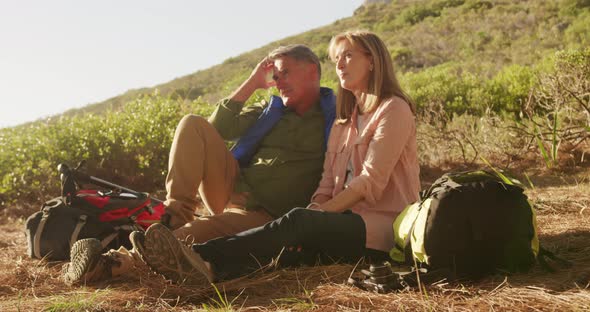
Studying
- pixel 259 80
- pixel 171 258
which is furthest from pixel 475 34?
pixel 171 258

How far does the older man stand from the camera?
11.0 feet

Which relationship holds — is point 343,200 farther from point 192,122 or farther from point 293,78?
point 192,122

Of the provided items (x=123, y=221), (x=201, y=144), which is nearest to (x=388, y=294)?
(x=201, y=144)

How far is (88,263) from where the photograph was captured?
104 inches

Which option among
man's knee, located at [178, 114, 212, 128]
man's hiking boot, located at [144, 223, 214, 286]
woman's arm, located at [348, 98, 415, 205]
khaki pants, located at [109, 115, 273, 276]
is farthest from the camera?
man's knee, located at [178, 114, 212, 128]

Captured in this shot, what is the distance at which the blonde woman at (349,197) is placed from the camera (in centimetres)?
256

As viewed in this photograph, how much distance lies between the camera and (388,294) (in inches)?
88.9

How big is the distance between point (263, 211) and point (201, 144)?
0.55 metres

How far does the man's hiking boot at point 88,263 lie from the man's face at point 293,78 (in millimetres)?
1462

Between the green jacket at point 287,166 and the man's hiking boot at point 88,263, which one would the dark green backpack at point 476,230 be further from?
the man's hiking boot at point 88,263

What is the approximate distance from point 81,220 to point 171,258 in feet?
4.12

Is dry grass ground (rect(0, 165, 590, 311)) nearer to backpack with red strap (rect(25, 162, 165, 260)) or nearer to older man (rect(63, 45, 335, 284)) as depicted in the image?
backpack with red strap (rect(25, 162, 165, 260))

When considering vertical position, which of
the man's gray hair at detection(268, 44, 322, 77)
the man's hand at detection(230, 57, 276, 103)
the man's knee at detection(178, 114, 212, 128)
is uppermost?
the man's gray hair at detection(268, 44, 322, 77)

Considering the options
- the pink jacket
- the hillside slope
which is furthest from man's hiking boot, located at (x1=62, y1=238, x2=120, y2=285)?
the hillside slope
